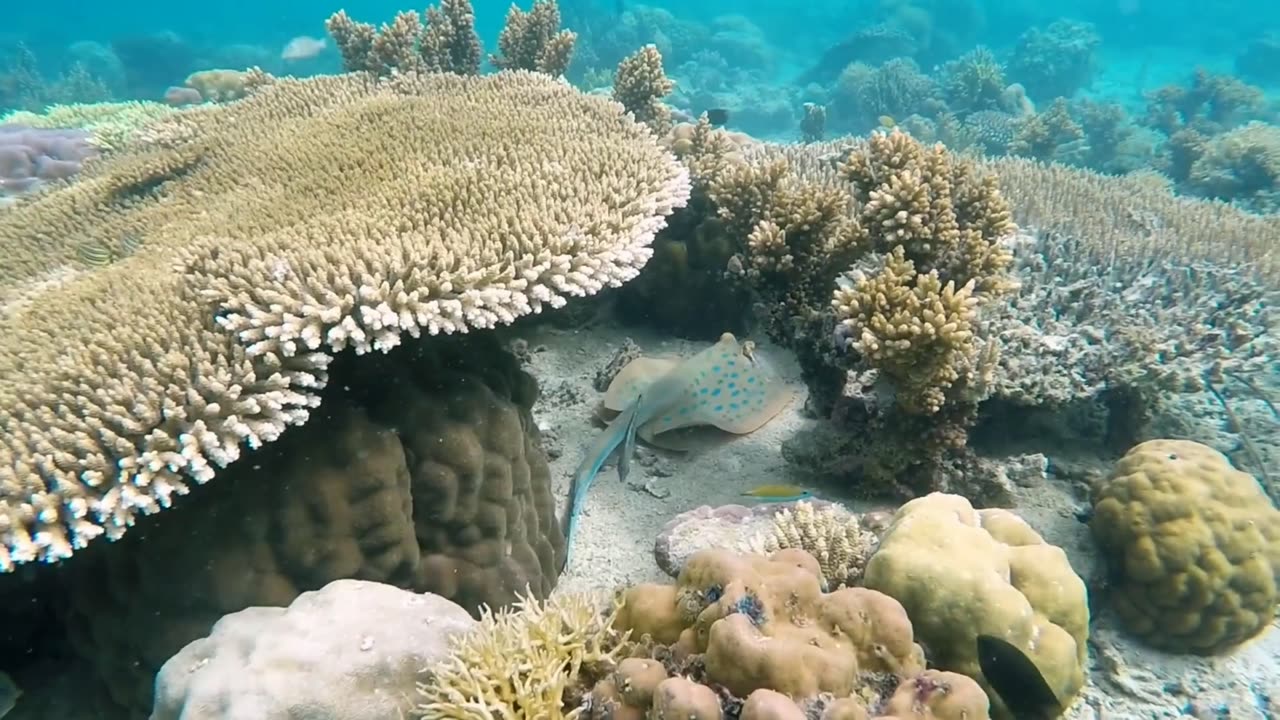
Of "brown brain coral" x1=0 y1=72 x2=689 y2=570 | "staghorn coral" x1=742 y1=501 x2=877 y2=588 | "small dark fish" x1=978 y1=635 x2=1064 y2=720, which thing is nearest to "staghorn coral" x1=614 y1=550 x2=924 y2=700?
"small dark fish" x1=978 y1=635 x2=1064 y2=720

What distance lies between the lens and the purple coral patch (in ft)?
23.0

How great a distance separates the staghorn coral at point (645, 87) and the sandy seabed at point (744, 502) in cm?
290

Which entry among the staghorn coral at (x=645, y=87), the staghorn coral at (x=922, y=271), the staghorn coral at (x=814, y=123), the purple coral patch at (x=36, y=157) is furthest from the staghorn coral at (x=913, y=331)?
the staghorn coral at (x=814, y=123)

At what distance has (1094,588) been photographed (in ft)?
12.8

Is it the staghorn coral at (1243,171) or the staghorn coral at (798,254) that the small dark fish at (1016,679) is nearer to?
the staghorn coral at (798,254)

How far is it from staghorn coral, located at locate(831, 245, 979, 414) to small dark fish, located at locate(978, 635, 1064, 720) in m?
1.54

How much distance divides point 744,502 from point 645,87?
5.01 m

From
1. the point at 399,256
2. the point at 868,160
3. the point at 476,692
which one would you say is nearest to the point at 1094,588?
the point at 868,160

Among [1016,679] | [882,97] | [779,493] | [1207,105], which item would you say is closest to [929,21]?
[882,97]

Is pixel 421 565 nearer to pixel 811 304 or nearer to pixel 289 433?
pixel 289 433

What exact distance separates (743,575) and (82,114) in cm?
1133

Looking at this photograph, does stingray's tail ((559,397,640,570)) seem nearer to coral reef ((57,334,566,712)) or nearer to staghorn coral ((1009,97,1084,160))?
coral reef ((57,334,566,712))

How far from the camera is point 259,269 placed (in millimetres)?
3117

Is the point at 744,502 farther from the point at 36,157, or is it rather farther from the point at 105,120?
the point at 105,120
